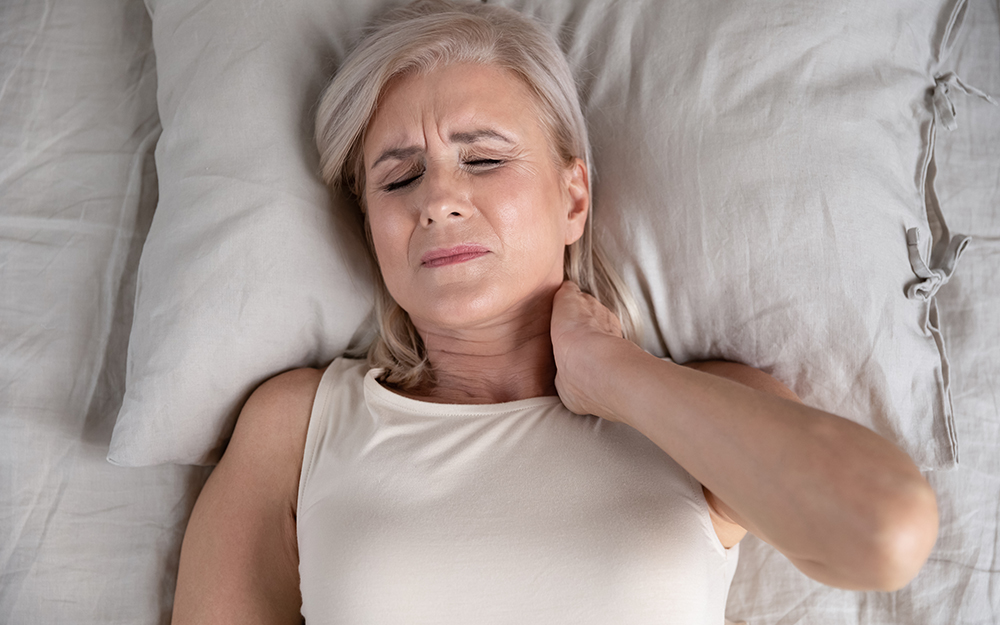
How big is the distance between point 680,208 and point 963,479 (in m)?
0.88

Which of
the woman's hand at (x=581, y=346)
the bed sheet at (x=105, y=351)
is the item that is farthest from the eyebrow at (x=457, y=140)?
the bed sheet at (x=105, y=351)

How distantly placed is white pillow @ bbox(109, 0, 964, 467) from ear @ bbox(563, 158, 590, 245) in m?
0.08

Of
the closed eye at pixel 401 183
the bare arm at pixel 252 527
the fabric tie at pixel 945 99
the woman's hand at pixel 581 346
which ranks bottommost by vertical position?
the bare arm at pixel 252 527

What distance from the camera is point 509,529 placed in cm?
120

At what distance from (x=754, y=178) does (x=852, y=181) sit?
0.20 metres

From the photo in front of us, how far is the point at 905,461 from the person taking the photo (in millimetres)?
909

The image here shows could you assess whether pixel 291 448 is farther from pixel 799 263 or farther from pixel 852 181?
pixel 852 181

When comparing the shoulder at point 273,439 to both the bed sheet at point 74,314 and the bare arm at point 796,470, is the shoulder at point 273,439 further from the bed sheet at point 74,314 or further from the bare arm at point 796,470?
the bare arm at point 796,470

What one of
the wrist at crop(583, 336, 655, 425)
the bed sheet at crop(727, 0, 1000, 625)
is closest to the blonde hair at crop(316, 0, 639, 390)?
the wrist at crop(583, 336, 655, 425)

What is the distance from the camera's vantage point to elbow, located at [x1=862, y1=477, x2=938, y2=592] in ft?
2.78

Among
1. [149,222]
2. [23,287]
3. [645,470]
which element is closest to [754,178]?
[645,470]

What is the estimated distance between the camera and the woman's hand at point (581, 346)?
4.13ft

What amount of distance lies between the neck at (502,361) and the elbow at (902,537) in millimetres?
763

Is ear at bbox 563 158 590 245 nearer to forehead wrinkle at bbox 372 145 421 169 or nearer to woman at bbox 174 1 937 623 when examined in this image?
woman at bbox 174 1 937 623
